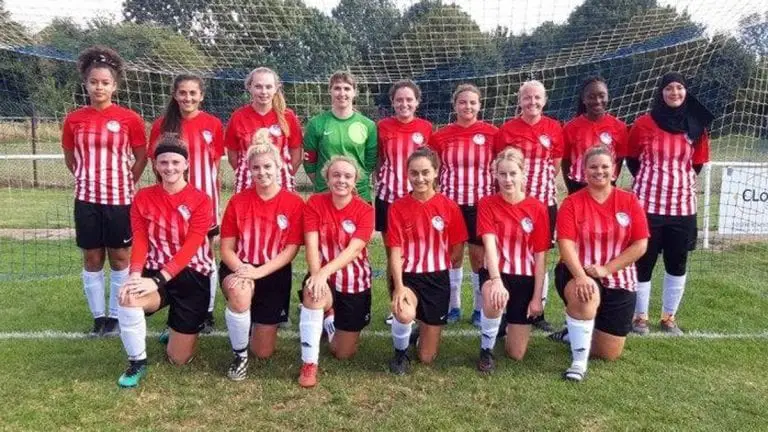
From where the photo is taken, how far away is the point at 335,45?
688 cm

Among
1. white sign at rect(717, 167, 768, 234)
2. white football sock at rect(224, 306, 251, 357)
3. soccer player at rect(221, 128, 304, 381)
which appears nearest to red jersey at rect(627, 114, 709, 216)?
soccer player at rect(221, 128, 304, 381)

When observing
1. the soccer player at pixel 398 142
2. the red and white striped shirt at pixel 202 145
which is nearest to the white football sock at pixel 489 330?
the soccer player at pixel 398 142

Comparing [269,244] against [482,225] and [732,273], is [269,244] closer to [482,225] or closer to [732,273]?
[482,225]

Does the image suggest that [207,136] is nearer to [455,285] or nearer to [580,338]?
[455,285]

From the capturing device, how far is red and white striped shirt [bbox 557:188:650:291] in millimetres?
3551

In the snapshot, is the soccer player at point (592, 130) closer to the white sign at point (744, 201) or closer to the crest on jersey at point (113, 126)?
the crest on jersey at point (113, 126)

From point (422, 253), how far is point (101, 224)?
2.01 m

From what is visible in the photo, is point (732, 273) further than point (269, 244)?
Yes

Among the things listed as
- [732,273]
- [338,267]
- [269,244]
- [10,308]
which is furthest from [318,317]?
[732,273]

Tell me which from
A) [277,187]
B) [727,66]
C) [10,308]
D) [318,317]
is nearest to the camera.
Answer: [318,317]

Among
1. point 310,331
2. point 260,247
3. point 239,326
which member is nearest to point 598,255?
point 310,331

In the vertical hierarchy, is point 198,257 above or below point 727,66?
below

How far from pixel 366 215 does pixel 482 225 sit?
0.65m

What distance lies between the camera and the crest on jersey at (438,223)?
3.62m
